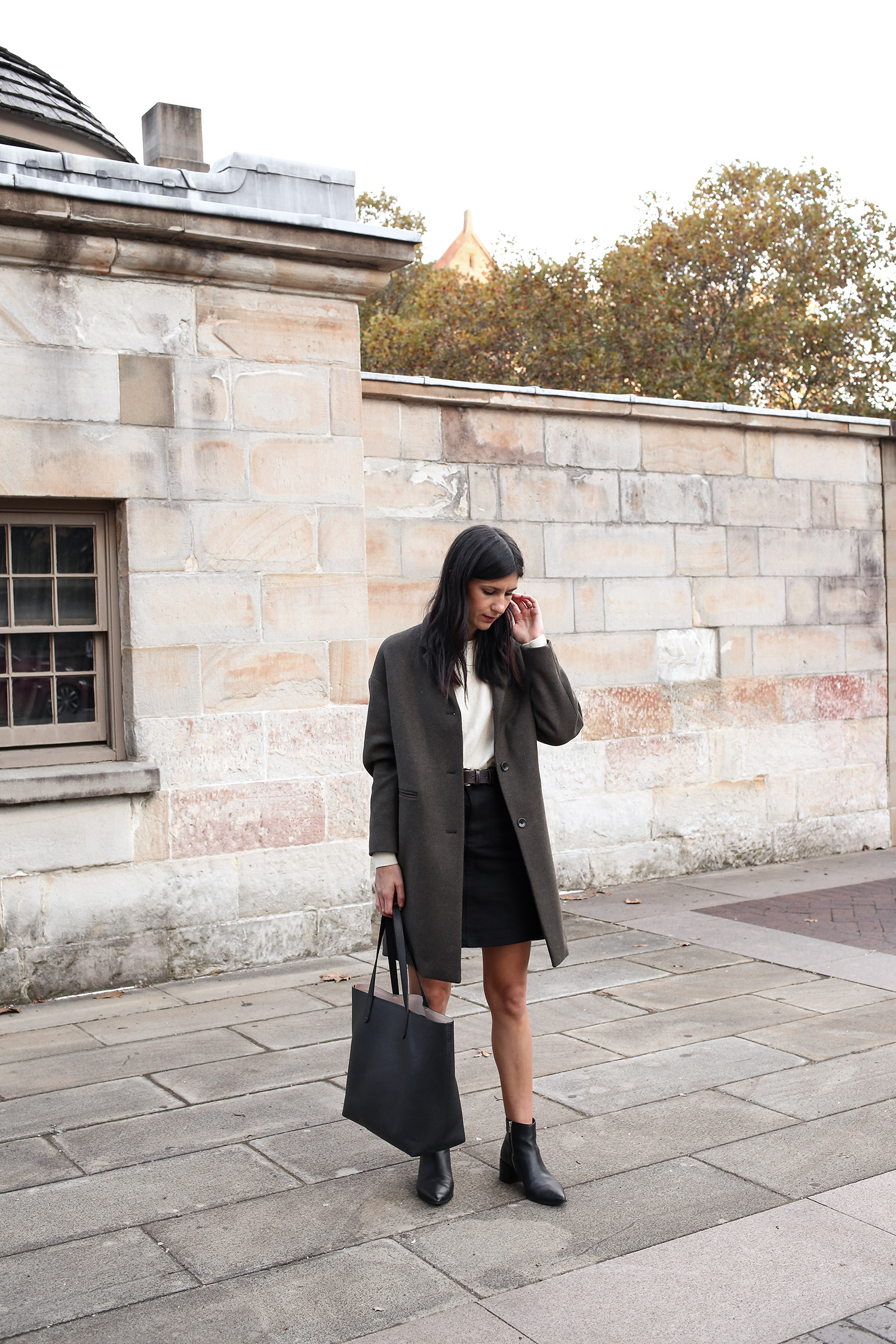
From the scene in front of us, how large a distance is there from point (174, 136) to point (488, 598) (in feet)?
15.7

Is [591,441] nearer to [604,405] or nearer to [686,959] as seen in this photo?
[604,405]

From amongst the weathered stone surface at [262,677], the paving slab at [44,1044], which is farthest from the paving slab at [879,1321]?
the weathered stone surface at [262,677]

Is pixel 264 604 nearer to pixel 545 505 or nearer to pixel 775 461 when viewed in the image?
pixel 545 505

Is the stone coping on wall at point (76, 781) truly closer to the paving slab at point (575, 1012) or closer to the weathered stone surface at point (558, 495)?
the paving slab at point (575, 1012)

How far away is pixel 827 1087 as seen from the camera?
4.40 meters

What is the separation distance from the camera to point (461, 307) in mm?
23141

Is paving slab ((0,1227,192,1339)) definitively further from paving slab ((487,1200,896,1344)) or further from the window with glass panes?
the window with glass panes

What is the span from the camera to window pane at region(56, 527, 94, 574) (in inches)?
240

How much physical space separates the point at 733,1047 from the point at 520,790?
195 centimetres

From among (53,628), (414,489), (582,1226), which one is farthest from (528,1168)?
(414,489)

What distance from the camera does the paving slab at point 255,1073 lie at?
449 centimetres

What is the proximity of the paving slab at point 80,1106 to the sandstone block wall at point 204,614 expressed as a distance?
4.56 ft

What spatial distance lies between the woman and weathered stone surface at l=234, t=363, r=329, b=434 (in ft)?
9.94

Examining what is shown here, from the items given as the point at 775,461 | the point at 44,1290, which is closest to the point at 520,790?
the point at 44,1290
